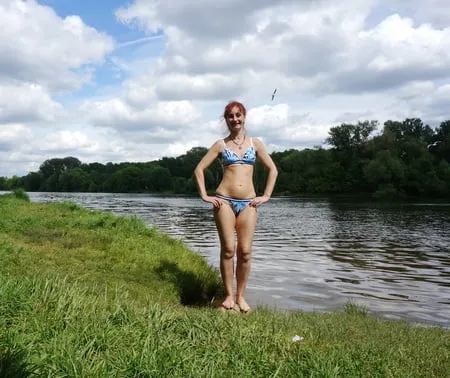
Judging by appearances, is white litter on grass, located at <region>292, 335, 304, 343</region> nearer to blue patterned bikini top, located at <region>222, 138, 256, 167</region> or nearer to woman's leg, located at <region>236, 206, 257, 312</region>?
woman's leg, located at <region>236, 206, 257, 312</region>

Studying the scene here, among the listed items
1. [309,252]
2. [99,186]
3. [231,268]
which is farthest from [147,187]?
[231,268]

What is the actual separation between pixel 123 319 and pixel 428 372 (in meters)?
2.72

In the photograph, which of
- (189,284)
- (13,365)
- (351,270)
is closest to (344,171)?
(351,270)

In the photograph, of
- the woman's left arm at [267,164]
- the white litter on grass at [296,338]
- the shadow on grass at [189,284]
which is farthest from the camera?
the shadow on grass at [189,284]

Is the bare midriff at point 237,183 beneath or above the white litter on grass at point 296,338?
above

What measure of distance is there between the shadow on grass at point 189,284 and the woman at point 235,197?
133 centimetres

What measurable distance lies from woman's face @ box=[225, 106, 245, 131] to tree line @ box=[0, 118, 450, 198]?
38.3 m

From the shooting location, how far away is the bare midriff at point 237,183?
253 inches

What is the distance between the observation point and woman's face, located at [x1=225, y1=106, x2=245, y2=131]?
649 centimetres

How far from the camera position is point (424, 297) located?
9945mm

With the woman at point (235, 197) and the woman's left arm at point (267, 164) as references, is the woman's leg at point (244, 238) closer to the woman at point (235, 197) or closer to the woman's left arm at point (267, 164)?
the woman at point (235, 197)

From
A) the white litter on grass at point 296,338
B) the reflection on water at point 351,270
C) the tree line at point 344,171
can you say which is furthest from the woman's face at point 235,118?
the tree line at point 344,171

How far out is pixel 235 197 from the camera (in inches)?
253

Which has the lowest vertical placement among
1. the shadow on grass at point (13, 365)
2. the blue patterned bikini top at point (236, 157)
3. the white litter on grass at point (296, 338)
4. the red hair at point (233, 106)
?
the white litter on grass at point (296, 338)
